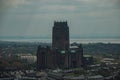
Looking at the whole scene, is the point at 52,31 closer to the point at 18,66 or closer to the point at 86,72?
the point at 18,66

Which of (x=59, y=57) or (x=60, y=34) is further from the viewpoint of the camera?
(x=60, y=34)

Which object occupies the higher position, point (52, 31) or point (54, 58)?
point (52, 31)

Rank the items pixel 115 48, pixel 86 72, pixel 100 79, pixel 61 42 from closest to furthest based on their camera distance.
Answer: pixel 100 79, pixel 86 72, pixel 61 42, pixel 115 48

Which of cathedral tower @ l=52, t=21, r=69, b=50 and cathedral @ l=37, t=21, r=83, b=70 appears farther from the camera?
cathedral tower @ l=52, t=21, r=69, b=50

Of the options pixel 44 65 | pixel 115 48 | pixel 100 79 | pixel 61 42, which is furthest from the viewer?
pixel 115 48

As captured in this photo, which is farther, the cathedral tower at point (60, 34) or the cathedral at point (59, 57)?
the cathedral tower at point (60, 34)

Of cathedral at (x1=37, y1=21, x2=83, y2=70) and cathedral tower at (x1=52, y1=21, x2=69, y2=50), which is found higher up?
cathedral tower at (x1=52, y1=21, x2=69, y2=50)

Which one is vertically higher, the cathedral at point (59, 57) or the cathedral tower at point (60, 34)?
the cathedral tower at point (60, 34)

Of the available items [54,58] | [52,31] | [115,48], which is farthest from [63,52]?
[115,48]

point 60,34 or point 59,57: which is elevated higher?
point 60,34

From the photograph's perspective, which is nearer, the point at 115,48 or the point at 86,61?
the point at 86,61
